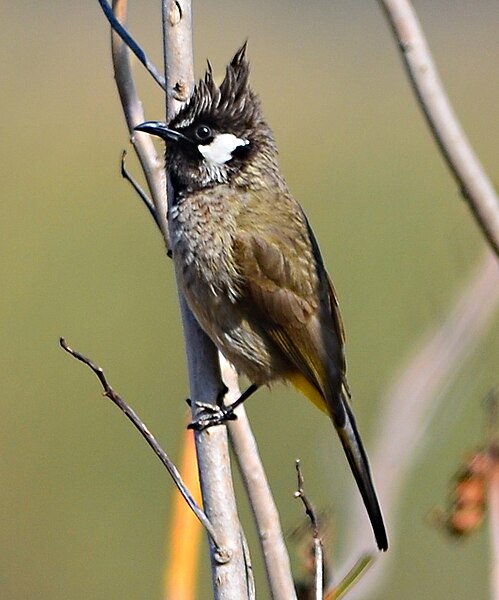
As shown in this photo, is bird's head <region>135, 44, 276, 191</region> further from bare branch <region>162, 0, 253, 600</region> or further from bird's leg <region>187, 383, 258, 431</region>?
bird's leg <region>187, 383, 258, 431</region>

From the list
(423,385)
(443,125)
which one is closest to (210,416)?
→ (423,385)

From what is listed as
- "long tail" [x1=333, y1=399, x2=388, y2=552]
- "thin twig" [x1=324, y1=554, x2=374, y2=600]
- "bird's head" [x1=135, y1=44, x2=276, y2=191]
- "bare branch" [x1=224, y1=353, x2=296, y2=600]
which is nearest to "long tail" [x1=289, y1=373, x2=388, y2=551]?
"long tail" [x1=333, y1=399, x2=388, y2=552]

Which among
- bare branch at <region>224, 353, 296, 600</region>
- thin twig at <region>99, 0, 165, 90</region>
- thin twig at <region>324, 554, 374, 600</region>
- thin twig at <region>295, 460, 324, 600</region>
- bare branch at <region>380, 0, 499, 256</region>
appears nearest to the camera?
bare branch at <region>380, 0, 499, 256</region>

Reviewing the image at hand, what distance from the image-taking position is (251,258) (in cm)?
290

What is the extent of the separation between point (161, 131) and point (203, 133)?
0.15m

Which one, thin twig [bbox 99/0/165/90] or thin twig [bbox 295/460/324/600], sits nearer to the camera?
thin twig [bbox 295/460/324/600]

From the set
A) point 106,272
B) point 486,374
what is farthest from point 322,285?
point 106,272

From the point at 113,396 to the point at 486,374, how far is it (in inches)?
24.9

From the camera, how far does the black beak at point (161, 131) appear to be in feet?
8.32

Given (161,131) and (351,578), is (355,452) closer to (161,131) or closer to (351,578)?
(161,131)

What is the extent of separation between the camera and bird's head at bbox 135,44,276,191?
2.67 meters

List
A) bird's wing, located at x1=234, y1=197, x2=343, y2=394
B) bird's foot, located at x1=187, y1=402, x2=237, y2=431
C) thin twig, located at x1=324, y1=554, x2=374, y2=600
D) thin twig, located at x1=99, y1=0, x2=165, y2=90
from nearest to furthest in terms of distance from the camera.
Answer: thin twig, located at x1=324, y1=554, x2=374, y2=600, bird's foot, located at x1=187, y1=402, x2=237, y2=431, thin twig, located at x1=99, y1=0, x2=165, y2=90, bird's wing, located at x1=234, y1=197, x2=343, y2=394

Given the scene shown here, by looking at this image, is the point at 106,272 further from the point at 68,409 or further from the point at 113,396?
the point at 113,396

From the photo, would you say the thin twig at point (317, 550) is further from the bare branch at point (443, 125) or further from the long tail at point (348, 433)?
the long tail at point (348, 433)
